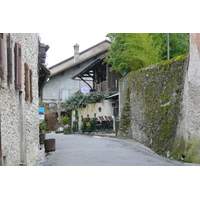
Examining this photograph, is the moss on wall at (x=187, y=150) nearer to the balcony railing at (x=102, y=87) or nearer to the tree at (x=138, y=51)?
the tree at (x=138, y=51)

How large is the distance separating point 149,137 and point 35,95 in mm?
4278

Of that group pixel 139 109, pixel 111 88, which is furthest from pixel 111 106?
pixel 139 109

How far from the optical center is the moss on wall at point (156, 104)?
10125 mm

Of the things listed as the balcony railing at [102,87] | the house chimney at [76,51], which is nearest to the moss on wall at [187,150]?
the balcony railing at [102,87]

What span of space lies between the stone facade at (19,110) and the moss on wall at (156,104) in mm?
4000

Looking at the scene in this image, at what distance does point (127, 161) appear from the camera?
9.87 m

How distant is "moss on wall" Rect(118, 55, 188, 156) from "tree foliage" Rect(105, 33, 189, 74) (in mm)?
767

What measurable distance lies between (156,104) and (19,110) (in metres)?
5.01

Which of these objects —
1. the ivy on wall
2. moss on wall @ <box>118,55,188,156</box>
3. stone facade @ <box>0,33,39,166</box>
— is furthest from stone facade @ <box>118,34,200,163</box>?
the ivy on wall

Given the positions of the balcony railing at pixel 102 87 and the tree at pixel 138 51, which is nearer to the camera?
the tree at pixel 138 51

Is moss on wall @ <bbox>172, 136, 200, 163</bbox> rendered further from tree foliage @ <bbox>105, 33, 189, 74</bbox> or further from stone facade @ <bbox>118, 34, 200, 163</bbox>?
tree foliage @ <bbox>105, 33, 189, 74</bbox>

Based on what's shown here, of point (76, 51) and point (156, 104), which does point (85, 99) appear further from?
point (156, 104)

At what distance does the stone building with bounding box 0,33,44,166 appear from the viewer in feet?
22.7

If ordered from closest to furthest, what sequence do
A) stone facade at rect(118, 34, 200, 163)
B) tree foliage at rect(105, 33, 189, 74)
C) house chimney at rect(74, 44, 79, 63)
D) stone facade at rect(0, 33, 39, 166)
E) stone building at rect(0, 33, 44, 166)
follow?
1. stone building at rect(0, 33, 44, 166)
2. stone facade at rect(0, 33, 39, 166)
3. stone facade at rect(118, 34, 200, 163)
4. tree foliage at rect(105, 33, 189, 74)
5. house chimney at rect(74, 44, 79, 63)
